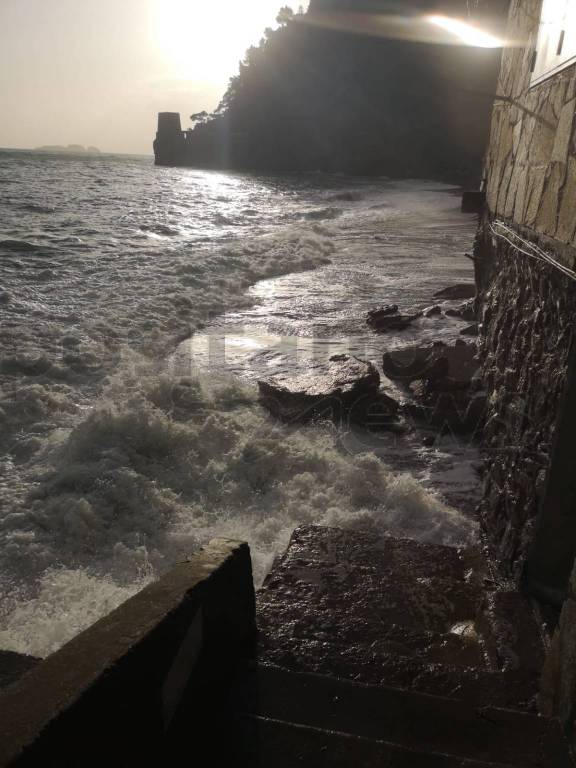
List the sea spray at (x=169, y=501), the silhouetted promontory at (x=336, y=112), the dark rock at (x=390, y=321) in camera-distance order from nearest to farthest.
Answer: the sea spray at (x=169, y=501), the dark rock at (x=390, y=321), the silhouetted promontory at (x=336, y=112)

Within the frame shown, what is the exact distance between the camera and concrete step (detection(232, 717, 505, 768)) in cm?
150

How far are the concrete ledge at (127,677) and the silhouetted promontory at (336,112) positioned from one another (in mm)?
61101

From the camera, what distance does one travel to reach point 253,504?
14.1ft

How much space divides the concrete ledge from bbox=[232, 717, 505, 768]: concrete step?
0.58 ft

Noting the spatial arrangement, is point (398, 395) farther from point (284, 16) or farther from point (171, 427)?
point (284, 16)

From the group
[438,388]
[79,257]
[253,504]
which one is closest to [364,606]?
[253,504]

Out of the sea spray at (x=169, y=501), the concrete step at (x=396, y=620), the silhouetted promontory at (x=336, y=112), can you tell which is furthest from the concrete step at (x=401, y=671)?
the silhouetted promontory at (x=336, y=112)

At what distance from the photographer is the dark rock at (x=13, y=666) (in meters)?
1.87

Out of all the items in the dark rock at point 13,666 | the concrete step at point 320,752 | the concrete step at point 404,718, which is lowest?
the dark rock at point 13,666

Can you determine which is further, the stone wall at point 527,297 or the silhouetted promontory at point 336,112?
the silhouetted promontory at point 336,112

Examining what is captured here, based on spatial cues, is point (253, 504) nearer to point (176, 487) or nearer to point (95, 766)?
point (176, 487)

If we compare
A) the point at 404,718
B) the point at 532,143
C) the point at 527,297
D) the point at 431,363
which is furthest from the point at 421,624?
the point at 431,363

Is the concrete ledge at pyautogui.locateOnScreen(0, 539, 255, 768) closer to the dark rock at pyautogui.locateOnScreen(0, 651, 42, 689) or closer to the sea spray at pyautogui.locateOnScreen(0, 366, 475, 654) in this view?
the dark rock at pyautogui.locateOnScreen(0, 651, 42, 689)

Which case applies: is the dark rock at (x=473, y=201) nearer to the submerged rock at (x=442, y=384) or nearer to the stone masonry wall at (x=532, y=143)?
the stone masonry wall at (x=532, y=143)
